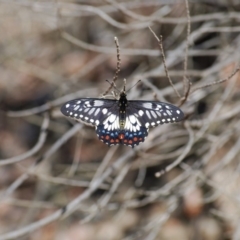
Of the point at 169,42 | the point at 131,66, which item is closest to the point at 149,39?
the point at 131,66

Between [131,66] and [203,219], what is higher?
[131,66]

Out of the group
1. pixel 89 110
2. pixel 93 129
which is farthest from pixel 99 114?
pixel 93 129

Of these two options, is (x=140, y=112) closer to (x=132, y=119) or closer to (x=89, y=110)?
(x=132, y=119)

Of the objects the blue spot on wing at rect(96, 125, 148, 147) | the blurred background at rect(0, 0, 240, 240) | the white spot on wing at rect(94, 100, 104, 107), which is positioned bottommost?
the blue spot on wing at rect(96, 125, 148, 147)

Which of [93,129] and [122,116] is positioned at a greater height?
[93,129]

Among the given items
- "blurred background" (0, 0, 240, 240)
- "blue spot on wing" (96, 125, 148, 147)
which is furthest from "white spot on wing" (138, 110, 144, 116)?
"blurred background" (0, 0, 240, 240)

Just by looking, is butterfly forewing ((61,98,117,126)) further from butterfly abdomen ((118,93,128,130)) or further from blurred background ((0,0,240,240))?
blurred background ((0,0,240,240))

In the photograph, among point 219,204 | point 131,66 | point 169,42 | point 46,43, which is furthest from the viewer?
point 46,43

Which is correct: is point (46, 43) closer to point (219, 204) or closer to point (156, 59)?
point (156, 59)
